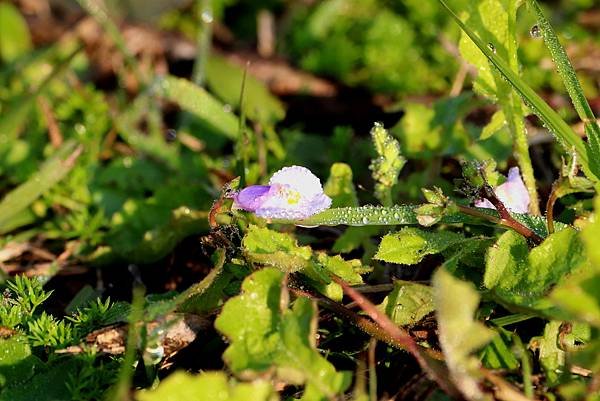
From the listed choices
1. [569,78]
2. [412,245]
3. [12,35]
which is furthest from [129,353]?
[12,35]

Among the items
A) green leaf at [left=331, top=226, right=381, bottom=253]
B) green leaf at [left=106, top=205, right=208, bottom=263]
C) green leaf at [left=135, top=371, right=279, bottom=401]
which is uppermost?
green leaf at [left=331, top=226, right=381, bottom=253]

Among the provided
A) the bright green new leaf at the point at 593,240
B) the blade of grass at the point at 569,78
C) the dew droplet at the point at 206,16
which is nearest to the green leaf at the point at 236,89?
the dew droplet at the point at 206,16

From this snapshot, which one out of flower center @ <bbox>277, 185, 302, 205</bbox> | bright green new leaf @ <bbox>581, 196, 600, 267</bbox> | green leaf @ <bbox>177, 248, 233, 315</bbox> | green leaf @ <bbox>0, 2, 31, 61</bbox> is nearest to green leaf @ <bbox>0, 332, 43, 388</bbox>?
green leaf @ <bbox>177, 248, 233, 315</bbox>

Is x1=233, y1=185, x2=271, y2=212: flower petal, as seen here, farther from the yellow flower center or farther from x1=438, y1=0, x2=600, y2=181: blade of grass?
x1=438, y1=0, x2=600, y2=181: blade of grass

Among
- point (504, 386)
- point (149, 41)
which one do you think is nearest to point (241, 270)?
point (504, 386)

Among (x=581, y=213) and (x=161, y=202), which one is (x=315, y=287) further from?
(x=161, y=202)

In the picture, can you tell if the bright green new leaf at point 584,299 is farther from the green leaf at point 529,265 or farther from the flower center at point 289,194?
the flower center at point 289,194

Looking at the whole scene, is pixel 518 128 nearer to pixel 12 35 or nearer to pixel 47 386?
pixel 47 386
